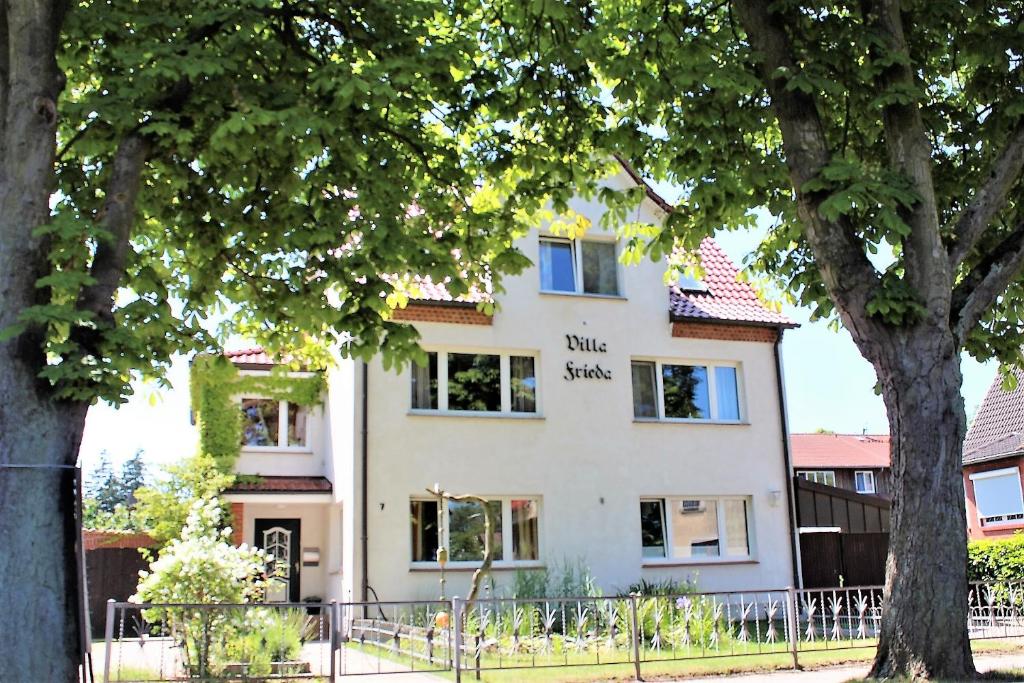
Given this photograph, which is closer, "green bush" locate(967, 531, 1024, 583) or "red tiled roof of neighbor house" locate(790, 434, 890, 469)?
"green bush" locate(967, 531, 1024, 583)

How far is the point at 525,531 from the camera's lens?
19.5m

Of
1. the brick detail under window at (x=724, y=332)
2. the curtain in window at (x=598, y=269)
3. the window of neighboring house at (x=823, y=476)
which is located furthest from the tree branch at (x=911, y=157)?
the window of neighboring house at (x=823, y=476)

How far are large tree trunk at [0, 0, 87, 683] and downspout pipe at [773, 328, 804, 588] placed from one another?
55.3ft

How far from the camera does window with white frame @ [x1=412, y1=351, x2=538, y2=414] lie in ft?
63.5

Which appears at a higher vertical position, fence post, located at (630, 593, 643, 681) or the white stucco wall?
the white stucco wall

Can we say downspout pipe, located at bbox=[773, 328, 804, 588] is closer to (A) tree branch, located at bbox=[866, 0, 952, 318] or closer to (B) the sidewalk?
(B) the sidewalk

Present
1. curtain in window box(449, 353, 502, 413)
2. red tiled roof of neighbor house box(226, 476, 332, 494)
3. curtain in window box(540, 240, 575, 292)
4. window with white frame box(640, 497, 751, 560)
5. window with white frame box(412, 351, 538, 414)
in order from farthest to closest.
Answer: curtain in window box(540, 240, 575, 292)
red tiled roof of neighbor house box(226, 476, 332, 494)
window with white frame box(640, 497, 751, 560)
curtain in window box(449, 353, 502, 413)
window with white frame box(412, 351, 538, 414)

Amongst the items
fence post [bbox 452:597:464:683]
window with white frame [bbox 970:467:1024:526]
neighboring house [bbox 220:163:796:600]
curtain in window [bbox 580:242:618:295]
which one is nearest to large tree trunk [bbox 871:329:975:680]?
fence post [bbox 452:597:464:683]

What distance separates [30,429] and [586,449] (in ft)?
45.6

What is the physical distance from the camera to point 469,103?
1091cm

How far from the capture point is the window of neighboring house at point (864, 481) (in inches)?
2143

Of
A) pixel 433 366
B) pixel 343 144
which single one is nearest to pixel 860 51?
pixel 343 144

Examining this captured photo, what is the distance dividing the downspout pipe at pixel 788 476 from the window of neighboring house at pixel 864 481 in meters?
35.0

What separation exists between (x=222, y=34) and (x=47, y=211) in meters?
2.09
